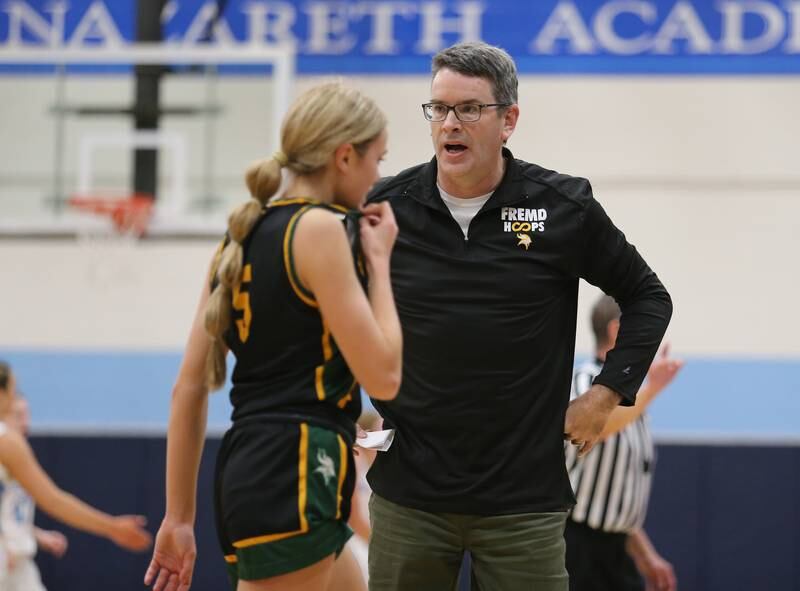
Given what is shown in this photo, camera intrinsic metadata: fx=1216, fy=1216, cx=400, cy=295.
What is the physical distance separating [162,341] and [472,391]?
669 cm

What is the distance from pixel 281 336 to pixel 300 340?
0.14ft

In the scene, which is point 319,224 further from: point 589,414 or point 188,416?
point 589,414

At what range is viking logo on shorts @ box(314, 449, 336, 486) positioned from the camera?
108 inches

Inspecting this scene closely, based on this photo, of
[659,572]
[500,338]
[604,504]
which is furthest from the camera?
[659,572]

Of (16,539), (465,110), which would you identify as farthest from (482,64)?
(16,539)

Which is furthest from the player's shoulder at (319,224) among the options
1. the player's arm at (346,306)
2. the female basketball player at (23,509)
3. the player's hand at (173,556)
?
the female basketball player at (23,509)

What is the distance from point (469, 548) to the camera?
3.51 metres

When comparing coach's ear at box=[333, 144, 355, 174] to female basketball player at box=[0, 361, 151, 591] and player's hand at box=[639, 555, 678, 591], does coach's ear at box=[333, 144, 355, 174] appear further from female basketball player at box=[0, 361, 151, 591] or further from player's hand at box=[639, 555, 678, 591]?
player's hand at box=[639, 555, 678, 591]

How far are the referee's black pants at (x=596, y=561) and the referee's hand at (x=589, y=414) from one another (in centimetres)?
189

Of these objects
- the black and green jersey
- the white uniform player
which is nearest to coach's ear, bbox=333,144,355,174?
the black and green jersey

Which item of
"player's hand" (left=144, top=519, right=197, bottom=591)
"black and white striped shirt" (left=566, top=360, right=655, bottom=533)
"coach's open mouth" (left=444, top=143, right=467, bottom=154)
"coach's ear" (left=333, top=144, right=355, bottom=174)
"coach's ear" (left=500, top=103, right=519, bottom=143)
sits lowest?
"black and white striped shirt" (left=566, top=360, right=655, bottom=533)

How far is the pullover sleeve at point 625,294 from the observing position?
3.58 m

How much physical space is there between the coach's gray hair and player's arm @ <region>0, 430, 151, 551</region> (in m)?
3.14

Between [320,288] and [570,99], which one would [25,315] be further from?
[320,288]
